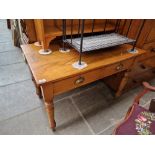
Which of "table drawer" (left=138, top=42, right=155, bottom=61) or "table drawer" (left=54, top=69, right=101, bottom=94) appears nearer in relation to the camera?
"table drawer" (left=54, top=69, right=101, bottom=94)

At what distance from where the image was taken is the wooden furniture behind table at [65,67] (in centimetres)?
90

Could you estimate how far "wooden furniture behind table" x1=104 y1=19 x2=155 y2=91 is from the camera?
1334mm

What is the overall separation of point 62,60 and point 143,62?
3.46 feet

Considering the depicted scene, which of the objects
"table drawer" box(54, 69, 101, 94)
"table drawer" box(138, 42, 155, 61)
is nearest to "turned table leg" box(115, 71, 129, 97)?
"table drawer" box(138, 42, 155, 61)

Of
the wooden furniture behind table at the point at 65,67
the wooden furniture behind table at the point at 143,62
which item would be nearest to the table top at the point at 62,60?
the wooden furniture behind table at the point at 65,67

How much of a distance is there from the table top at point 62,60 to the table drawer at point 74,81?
0.15 feet

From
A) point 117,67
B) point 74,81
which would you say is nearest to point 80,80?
point 74,81

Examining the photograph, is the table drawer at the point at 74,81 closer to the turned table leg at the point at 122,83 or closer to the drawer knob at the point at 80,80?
the drawer knob at the point at 80,80

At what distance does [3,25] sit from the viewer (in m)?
A: 3.78

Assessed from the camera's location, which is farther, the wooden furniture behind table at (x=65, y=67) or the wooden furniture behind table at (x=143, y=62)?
the wooden furniture behind table at (x=143, y=62)

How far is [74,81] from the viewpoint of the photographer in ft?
3.25

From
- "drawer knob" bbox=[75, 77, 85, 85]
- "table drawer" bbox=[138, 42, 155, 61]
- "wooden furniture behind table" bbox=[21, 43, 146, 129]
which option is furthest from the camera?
"table drawer" bbox=[138, 42, 155, 61]

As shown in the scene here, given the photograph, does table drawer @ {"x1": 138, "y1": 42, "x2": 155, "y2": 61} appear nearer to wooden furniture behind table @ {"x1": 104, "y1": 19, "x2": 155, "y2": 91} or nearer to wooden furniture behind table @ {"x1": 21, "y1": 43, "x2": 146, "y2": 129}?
wooden furniture behind table @ {"x1": 104, "y1": 19, "x2": 155, "y2": 91}
